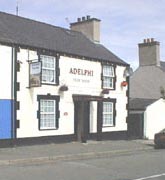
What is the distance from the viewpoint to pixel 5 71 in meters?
22.2

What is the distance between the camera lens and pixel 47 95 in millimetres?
24406

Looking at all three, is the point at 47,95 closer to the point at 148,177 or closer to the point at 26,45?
the point at 26,45

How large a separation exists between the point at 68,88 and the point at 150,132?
9805 millimetres

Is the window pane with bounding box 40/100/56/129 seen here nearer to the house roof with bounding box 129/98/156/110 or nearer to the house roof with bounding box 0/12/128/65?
the house roof with bounding box 0/12/128/65

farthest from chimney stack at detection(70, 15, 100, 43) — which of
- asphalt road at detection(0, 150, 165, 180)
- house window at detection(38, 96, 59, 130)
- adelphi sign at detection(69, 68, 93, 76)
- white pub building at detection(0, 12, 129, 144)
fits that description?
asphalt road at detection(0, 150, 165, 180)

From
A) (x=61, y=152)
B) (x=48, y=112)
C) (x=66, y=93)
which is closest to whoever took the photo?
(x=61, y=152)

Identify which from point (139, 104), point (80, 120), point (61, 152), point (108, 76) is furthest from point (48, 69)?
point (139, 104)

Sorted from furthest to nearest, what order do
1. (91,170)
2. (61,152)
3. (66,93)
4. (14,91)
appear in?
1. (66,93)
2. (14,91)
3. (61,152)
4. (91,170)

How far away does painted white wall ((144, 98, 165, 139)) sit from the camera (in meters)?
33.1

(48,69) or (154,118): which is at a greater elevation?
(48,69)

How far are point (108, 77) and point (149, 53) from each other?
463 inches

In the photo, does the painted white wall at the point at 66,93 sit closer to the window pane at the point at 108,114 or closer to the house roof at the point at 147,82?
the window pane at the point at 108,114

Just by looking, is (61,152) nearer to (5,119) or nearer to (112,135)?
(5,119)

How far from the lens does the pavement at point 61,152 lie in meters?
18.1
